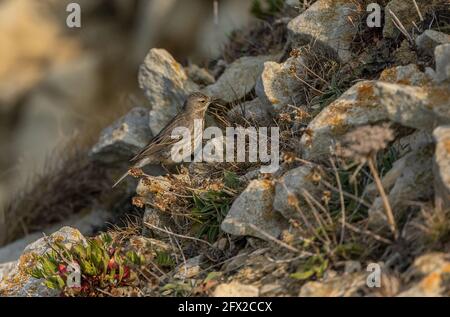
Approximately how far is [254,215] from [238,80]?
319 cm

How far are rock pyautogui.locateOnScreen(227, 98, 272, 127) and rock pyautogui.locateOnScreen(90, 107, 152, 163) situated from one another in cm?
143

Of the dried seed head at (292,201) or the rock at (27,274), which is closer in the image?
the dried seed head at (292,201)

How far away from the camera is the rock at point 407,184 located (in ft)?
18.7

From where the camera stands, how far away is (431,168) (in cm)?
586

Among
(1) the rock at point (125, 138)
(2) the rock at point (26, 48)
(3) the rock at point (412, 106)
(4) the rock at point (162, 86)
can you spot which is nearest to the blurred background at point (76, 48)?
(2) the rock at point (26, 48)

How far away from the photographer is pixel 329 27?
8320 millimetres

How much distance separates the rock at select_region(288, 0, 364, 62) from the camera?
8.14 m

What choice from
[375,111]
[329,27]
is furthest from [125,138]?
[375,111]

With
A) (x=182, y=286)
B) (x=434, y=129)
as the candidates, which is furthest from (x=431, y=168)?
(x=182, y=286)

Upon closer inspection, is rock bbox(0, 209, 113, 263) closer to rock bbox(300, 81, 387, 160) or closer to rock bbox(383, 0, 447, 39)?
rock bbox(300, 81, 387, 160)

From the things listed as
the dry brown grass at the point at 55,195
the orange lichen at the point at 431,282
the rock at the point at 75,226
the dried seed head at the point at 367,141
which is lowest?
the rock at the point at 75,226

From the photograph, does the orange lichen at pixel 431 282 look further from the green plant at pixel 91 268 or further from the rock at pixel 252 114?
the rock at pixel 252 114

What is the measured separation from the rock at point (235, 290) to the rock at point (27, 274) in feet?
5.69

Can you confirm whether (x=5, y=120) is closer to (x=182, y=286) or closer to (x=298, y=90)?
(x=298, y=90)
